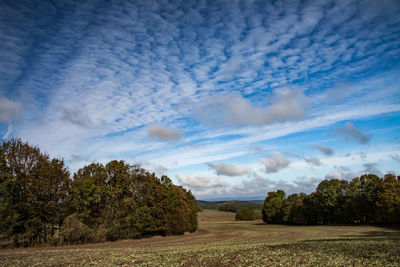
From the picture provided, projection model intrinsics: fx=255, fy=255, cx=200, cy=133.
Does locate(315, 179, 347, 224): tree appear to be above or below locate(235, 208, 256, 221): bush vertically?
above

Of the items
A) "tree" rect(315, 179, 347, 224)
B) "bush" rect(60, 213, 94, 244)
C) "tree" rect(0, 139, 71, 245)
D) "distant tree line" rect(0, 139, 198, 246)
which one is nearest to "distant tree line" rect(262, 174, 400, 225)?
"tree" rect(315, 179, 347, 224)

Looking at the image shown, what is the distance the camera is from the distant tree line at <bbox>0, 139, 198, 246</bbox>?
3694cm

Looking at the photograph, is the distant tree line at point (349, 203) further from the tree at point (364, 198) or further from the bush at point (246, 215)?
the bush at point (246, 215)

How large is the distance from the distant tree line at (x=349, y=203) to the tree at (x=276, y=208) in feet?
1.26

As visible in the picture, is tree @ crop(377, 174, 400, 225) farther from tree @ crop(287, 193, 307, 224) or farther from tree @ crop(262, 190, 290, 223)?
tree @ crop(262, 190, 290, 223)

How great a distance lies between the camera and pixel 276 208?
4011 inches

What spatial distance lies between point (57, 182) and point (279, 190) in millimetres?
88523

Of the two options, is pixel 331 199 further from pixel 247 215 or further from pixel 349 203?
pixel 247 215

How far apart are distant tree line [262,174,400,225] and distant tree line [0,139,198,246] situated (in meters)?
46.9

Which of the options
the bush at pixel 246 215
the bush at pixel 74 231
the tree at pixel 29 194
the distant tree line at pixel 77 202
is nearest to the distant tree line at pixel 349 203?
the bush at pixel 246 215

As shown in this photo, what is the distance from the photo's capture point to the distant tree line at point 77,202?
36938 mm

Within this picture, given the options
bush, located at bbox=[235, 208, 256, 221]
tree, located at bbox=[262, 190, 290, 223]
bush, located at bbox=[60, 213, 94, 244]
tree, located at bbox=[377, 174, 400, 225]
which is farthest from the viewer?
bush, located at bbox=[235, 208, 256, 221]

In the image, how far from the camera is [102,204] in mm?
46781

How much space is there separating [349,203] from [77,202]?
70123 mm
